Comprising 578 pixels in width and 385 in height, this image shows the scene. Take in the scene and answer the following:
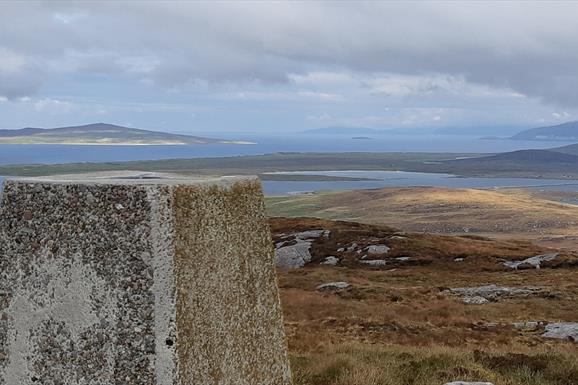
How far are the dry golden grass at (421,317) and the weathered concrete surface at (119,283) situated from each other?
11.9ft

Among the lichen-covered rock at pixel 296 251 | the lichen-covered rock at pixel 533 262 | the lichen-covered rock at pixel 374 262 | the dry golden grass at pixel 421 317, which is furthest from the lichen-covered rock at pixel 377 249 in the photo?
the lichen-covered rock at pixel 533 262

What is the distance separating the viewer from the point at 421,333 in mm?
18188

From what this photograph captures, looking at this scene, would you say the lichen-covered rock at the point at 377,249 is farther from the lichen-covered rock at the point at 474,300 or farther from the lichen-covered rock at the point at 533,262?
the lichen-covered rock at the point at 474,300

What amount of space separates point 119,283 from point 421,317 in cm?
1959

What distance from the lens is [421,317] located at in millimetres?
22547

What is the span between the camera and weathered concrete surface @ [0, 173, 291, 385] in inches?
163

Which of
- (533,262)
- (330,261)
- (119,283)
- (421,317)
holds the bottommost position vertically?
(330,261)

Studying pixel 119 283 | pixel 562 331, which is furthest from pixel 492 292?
pixel 119 283

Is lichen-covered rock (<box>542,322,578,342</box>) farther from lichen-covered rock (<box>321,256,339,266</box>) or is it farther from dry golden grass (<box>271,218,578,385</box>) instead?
lichen-covered rock (<box>321,256,339,266</box>)

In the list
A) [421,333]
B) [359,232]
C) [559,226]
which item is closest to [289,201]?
[559,226]

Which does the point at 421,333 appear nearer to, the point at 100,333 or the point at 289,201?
the point at 100,333

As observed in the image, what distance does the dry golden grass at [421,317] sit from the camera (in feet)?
28.8

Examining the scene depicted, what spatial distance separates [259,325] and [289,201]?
521ft

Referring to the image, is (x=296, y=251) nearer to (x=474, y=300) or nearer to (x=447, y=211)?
(x=474, y=300)
